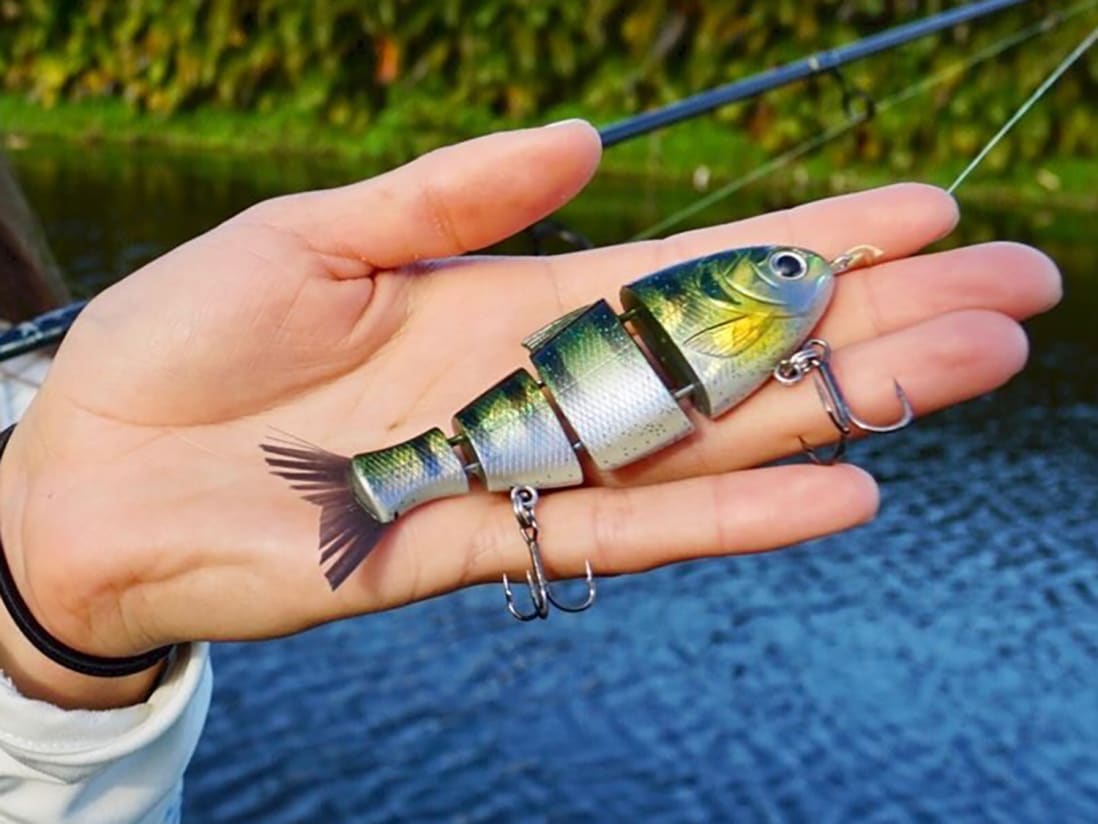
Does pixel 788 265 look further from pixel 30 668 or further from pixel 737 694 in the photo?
pixel 737 694

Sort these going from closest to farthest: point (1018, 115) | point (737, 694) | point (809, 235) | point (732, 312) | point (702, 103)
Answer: point (732, 312), point (809, 235), point (1018, 115), point (702, 103), point (737, 694)

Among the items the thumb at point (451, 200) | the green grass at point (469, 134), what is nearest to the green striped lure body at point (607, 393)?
the thumb at point (451, 200)

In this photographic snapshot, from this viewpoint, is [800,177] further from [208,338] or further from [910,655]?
[208,338]

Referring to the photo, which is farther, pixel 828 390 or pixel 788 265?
pixel 788 265

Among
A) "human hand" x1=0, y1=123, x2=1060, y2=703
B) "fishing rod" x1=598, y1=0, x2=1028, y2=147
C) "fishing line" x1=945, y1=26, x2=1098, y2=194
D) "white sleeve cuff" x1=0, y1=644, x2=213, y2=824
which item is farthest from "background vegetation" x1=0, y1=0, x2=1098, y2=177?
"white sleeve cuff" x1=0, y1=644, x2=213, y2=824

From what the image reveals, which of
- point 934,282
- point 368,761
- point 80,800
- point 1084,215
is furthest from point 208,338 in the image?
point 1084,215

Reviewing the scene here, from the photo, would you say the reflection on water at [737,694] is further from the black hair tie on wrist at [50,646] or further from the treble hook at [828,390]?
the treble hook at [828,390]

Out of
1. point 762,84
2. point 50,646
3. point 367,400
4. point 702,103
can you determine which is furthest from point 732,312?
point 762,84
